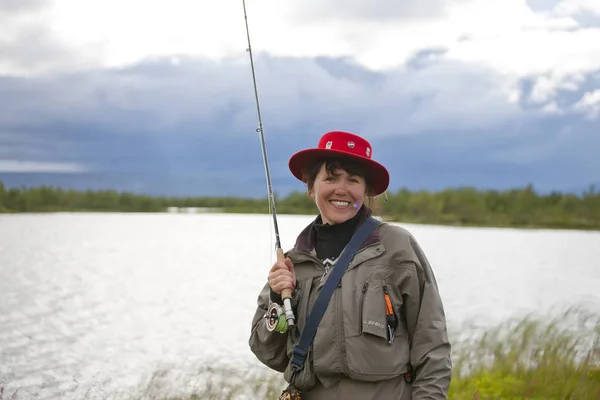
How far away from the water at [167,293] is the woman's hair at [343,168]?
0.81 meters

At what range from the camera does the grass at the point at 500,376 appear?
6840mm

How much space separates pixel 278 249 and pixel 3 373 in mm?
9251

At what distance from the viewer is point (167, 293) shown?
21.5m

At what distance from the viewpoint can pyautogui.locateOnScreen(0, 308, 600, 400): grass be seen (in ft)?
22.4

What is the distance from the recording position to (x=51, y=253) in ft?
113

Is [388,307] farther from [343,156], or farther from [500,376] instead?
[500,376]

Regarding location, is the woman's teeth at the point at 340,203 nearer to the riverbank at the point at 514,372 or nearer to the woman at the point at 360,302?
the woman at the point at 360,302

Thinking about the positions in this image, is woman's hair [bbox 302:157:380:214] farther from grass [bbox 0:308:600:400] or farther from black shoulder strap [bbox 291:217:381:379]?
grass [bbox 0:308:600:400]

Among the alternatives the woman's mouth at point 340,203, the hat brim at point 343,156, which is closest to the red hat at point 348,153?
the hat brim at point 343,156

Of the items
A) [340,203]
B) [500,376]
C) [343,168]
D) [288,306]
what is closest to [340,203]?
[340,203]

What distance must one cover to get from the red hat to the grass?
3.45m

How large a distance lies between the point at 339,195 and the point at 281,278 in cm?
49

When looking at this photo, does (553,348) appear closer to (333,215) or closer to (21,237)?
(333,215)

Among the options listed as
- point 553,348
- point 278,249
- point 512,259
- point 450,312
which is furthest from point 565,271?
point 278,249
